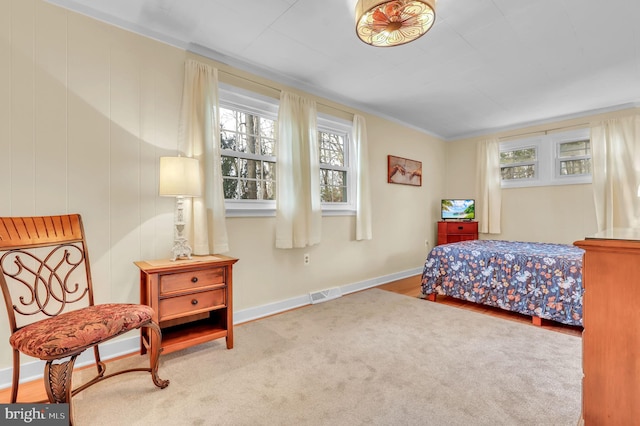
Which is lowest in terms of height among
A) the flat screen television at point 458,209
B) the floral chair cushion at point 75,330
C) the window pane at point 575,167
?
the floral chair cushion at point 75,330

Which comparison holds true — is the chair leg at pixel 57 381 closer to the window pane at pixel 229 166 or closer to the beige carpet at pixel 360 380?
the beige carpet at pixel 360 380

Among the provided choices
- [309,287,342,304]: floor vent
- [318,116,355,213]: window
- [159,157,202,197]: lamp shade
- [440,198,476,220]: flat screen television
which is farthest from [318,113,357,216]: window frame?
[440,198,476,220]: flat screen television

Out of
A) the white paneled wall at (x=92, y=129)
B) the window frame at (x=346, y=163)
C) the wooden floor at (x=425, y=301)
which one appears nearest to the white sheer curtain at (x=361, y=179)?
the window frame at (x=346, y=163)

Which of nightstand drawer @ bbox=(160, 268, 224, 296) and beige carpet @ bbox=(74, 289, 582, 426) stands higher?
nightstand drawer @ bbox=(160, 268, 224, 296)

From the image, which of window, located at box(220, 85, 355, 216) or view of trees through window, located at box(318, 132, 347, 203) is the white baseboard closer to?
window, located at box(220, 85, 355, 216)

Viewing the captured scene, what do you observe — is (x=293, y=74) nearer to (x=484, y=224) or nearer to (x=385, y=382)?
(x=385, y=382)

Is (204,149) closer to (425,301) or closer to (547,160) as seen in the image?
(425,301)

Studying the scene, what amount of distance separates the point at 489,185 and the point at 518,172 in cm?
46

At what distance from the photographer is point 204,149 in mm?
2461

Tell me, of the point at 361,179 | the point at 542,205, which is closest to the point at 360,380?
the point at 361,179

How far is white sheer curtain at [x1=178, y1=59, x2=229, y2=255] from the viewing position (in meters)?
2.40

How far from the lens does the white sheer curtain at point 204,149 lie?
2400 millimetres

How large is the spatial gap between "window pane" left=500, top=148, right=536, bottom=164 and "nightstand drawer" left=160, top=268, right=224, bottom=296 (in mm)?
4927

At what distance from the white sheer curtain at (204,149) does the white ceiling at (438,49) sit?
0.97 feet
